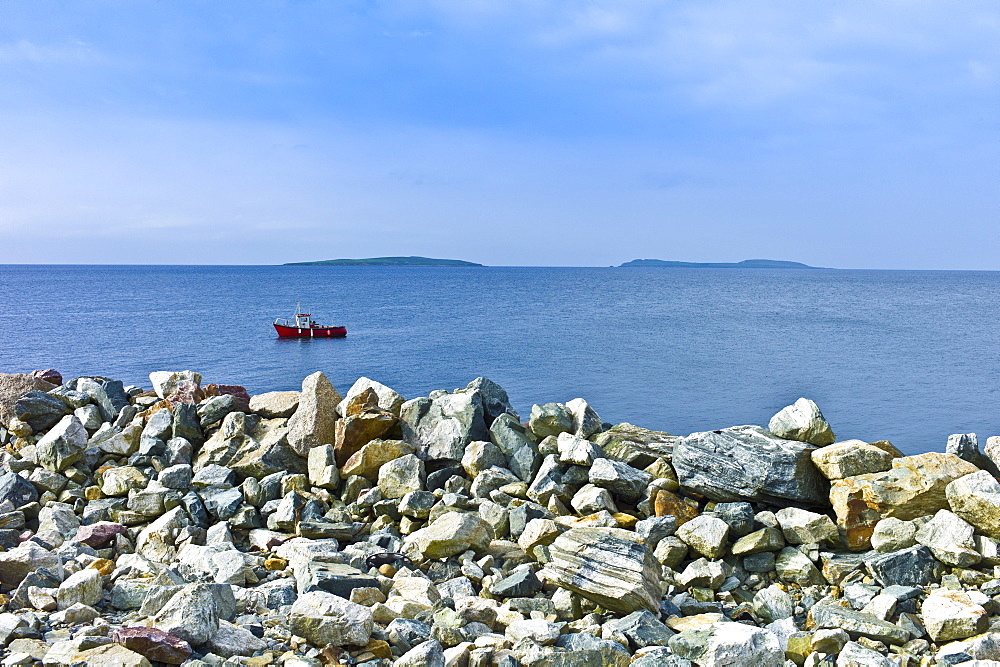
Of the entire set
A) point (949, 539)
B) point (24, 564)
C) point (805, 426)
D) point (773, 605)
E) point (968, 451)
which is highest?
point (805, 426)

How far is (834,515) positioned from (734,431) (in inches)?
63.1

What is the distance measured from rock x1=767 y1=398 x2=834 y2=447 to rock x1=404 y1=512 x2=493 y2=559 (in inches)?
166

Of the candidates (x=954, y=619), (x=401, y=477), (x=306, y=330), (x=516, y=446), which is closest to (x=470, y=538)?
(x=401, y=477)

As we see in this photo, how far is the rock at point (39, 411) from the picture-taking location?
43.6 ft

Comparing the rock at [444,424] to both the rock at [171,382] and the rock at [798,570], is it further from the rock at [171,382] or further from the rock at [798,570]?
the rock at [798,570]

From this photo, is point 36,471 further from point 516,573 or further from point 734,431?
point 734,431

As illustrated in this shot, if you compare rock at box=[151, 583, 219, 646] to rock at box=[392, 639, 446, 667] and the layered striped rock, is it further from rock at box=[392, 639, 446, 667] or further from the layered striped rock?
the layered striped rock

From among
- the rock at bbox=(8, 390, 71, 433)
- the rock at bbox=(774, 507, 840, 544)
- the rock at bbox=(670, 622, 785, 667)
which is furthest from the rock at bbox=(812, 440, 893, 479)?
the rock at bbox=(8, 390, 71, 433)

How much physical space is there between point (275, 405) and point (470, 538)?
5503mm

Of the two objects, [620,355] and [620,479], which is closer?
[620,479]

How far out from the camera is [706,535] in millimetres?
8727

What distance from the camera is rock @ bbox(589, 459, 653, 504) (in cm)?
978

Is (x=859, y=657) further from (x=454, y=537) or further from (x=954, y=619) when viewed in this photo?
(x=454, y=537)

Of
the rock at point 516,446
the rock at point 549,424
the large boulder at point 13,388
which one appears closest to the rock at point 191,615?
the rock at point 516,446
